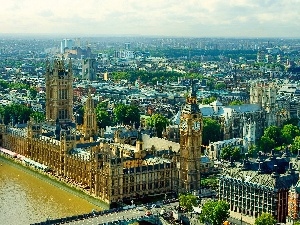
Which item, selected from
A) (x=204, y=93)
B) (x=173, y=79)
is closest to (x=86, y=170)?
(x=204, y=93)

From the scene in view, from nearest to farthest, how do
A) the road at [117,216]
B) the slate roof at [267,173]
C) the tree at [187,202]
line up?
1. the road at [117,216]
2. the tree at [187,202]
3. the slate roof at [267,173]

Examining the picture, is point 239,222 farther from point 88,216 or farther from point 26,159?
point 26,159

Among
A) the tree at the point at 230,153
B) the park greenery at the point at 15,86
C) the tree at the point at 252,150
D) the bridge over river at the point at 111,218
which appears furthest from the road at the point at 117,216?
the park greenery at the point at 15,86

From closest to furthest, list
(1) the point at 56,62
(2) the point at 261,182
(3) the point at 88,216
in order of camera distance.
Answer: (3) the point at 88,216, (2) the point at 261,182, (1) the point at 56,62

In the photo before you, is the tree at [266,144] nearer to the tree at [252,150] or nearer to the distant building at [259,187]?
the tree at [252,150]

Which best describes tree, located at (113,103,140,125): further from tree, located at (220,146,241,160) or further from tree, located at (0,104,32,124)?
tree, located at (220,146,241,160)

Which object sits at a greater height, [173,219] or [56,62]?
[56,62]

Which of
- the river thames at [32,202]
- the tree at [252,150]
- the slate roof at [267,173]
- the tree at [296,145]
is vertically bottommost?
the river thames at [32,202]

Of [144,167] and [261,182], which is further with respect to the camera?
[144,167]

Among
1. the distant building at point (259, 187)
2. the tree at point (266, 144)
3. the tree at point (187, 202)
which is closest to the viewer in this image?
the distant building at point (259, 187)
